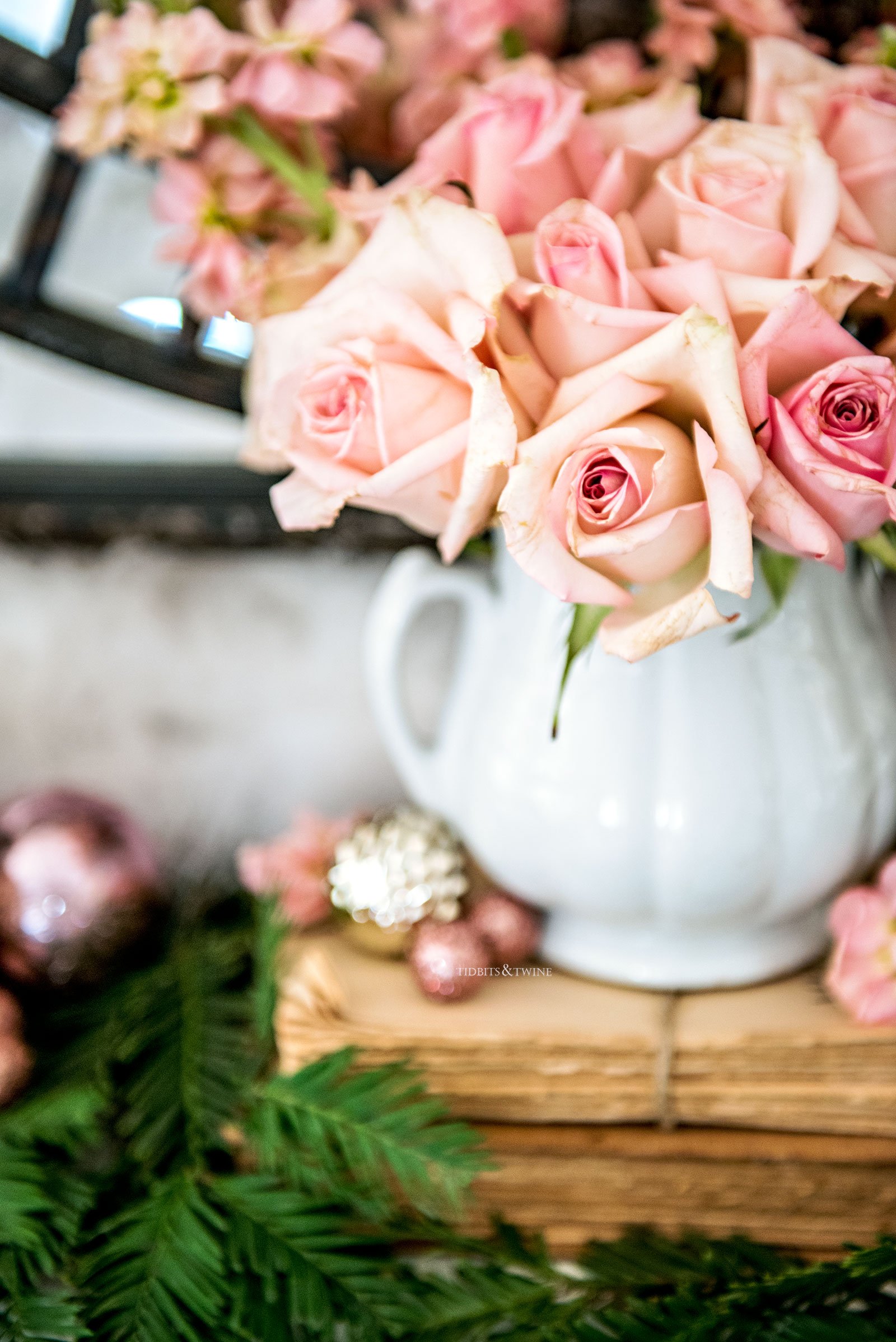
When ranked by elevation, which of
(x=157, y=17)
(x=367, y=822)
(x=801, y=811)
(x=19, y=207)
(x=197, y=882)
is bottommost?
(x=197, y=882)

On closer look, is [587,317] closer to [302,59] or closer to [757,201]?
[757,201]

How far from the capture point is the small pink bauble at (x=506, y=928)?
18.0 inches

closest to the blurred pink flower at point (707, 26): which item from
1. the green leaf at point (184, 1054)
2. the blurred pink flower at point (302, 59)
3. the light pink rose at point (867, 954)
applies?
the blurred pink flower at point (302, 59)

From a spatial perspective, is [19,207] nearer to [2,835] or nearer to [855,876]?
[2,835]

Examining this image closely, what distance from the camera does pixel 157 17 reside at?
0.40 m

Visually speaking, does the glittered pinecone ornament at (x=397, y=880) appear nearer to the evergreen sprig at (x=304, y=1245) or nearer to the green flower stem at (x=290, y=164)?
the evergreen sprig at (x=304, y=1245)

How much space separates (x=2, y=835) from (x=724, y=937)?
35 cm

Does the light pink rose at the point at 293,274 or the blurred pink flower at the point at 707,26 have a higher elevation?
the blurred pink flower at the point at 707,26

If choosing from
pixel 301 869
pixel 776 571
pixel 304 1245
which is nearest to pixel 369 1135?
pixel 304 1245

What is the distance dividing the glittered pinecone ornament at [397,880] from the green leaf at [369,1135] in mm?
77

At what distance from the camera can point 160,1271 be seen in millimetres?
366

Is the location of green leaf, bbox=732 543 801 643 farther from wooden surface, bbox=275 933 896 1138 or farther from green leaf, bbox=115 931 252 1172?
green leaf, bbox=115 931 252 1172

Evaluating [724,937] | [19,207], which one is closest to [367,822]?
[724,937]

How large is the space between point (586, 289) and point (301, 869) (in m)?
0.32
